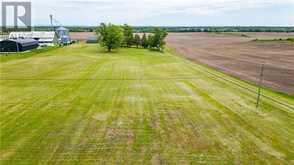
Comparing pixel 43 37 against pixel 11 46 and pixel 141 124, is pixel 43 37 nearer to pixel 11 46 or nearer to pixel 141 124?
pixel 11 46

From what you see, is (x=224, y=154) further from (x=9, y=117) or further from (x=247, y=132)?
(x=9, y=117)

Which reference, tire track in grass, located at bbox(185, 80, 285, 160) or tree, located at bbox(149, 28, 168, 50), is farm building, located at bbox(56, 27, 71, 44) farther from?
tire track in grass, located at bbox(185, 80, 285, 160)

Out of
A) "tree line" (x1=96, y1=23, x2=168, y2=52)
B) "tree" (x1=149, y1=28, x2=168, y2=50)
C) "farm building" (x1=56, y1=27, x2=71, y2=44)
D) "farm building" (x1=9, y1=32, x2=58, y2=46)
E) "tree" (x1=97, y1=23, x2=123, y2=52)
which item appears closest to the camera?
"tree" (x1=97, y1=23, x2=123, y2=52)

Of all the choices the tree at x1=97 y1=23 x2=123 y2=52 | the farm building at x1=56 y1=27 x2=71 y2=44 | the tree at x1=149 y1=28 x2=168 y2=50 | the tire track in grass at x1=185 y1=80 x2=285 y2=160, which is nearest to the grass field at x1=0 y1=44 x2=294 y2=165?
the tire track in grass at x1=185 y1=80 x2=285 y2=160

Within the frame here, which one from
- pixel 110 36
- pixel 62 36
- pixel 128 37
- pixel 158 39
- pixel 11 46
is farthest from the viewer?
pixel 62 36

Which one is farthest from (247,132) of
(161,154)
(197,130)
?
(161,154)

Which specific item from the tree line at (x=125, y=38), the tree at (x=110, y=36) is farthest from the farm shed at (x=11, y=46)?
the tree at (x=110, y=36)

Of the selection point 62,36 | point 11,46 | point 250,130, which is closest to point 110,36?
point 11,46
